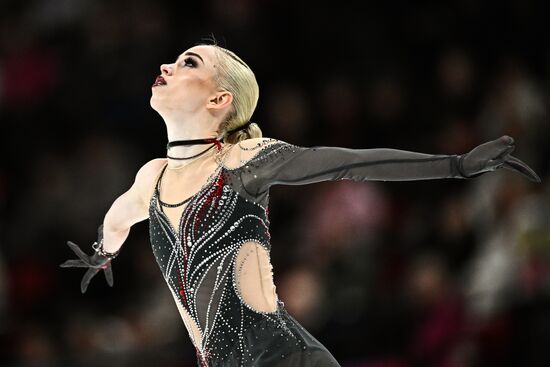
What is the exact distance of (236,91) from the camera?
12.9ft

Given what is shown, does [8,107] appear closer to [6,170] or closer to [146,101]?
[6,170]

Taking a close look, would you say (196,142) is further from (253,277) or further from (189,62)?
(253,277)

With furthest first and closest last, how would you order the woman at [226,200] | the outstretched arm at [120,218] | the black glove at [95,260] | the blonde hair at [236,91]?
the black glove at [95,260] < the outstretched arm at [120,218] < the blonde hair at [236,91] < the woman at [226,200]

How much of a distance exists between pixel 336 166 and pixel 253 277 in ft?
1.70

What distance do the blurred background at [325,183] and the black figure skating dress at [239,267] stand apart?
2.55 m

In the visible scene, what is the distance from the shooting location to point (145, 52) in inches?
341

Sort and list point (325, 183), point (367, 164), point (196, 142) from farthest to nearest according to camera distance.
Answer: point (325, 183)
point (196, 142)
point (367, 164)

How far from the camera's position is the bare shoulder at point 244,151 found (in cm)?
375

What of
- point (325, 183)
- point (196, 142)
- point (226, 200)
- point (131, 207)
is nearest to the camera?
point (226, 200)

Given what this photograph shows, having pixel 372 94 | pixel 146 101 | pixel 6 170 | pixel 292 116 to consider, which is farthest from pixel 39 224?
pixel 372 94

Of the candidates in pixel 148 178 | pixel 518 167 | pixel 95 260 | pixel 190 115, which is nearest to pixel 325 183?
pixel 95 260

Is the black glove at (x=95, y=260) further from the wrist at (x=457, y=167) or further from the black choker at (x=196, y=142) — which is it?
the wrist at (x=457, y=167)

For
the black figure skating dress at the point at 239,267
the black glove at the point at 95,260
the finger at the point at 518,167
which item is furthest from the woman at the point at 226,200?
the black glove at the point at 95,260

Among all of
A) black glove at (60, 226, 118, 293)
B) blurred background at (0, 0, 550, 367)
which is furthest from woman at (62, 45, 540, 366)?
blurred background at (0, 0, 550, 367)
